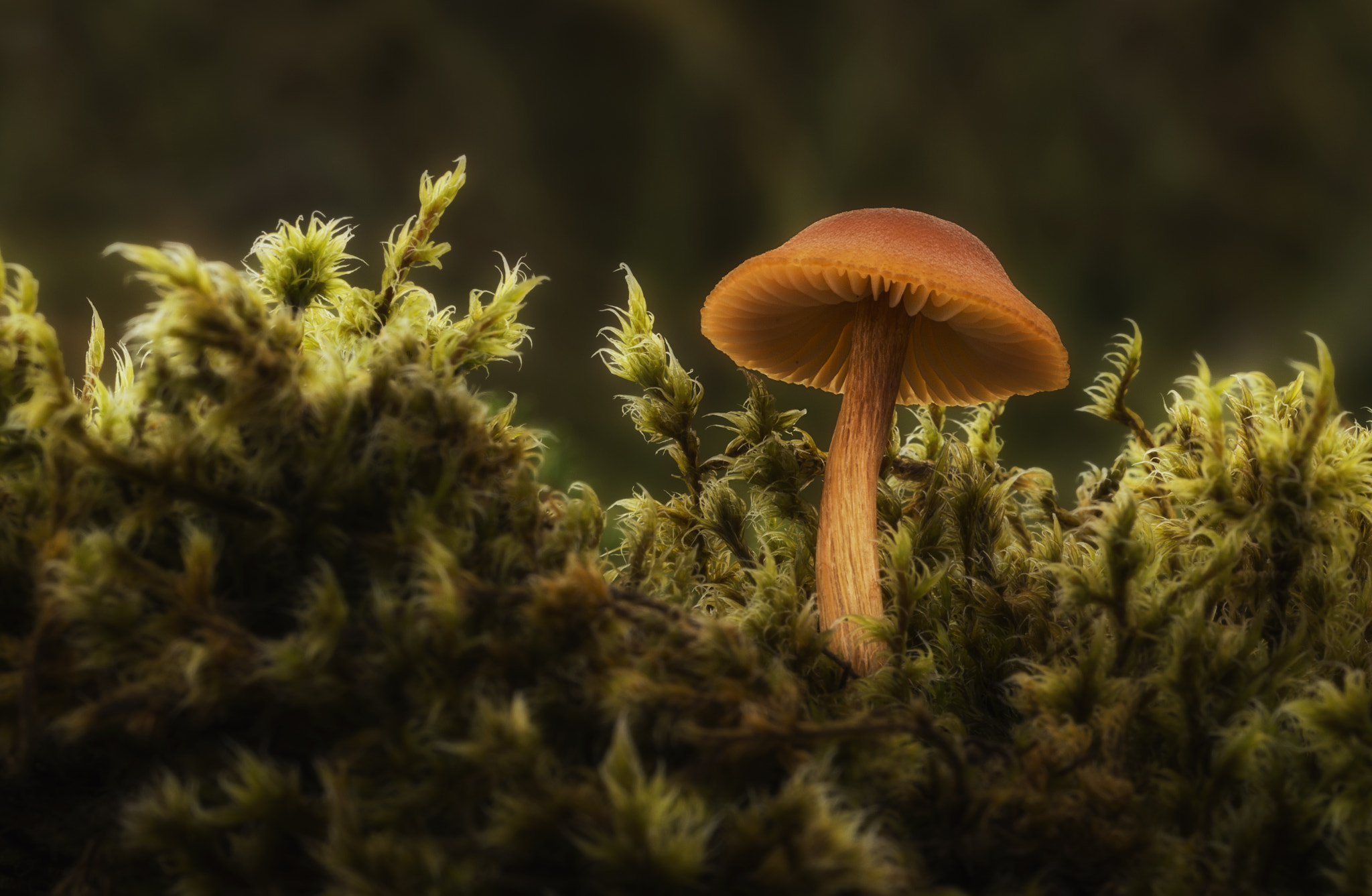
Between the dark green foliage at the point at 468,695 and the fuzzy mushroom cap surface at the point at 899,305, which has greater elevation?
the fuzzy mushroom cap surface at the point at 899,305

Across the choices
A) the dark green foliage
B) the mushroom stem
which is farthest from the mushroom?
the dark green foliage

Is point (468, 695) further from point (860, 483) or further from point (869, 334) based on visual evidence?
point (869, 334)

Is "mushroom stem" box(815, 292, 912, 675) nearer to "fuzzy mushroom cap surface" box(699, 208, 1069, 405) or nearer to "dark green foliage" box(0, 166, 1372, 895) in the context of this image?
"fuzzy mushroom cap surface" box(699, 208, 1069, 405)

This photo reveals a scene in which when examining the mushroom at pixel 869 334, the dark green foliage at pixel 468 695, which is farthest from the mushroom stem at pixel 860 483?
the dark green foliage at pixel 468 695

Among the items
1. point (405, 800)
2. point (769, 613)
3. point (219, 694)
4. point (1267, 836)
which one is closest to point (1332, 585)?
point (1267, 836)

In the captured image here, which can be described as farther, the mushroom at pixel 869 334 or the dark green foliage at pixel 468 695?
the mushroom at pixel 869 334

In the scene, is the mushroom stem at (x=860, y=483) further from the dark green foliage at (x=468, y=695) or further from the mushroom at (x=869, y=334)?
the dark green foliage at (x=468, y=695)
